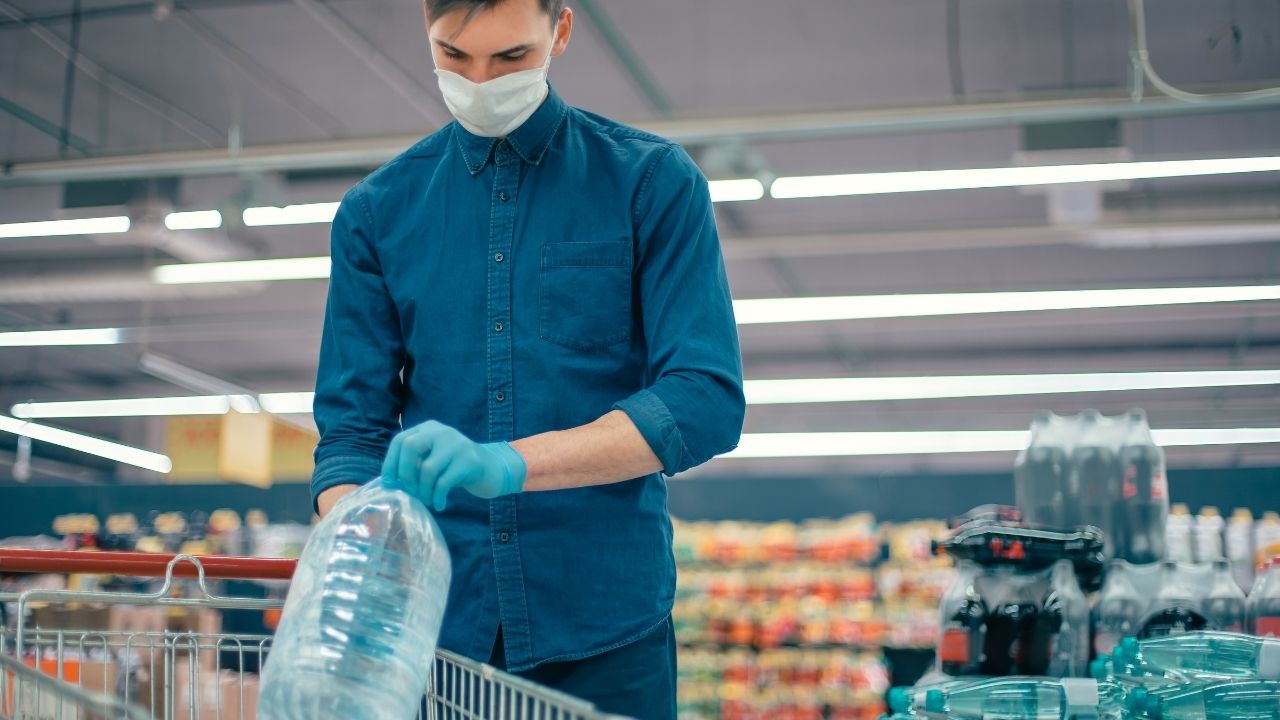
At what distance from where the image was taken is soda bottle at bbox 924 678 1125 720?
2.77m

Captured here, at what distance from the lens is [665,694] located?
168 cm

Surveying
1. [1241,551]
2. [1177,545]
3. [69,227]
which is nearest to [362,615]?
[1177,545]

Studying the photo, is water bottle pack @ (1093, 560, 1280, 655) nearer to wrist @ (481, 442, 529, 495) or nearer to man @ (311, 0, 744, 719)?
man @ (311, 0, 744, 719)

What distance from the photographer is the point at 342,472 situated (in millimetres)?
1660

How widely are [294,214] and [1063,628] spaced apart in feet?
18.4

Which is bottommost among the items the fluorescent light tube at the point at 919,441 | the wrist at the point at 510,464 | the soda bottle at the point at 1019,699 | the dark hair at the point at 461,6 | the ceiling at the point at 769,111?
the soda bottle at the point at 1019,699

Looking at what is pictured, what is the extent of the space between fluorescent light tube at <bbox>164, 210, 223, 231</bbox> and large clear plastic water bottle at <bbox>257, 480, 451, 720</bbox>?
682 cm

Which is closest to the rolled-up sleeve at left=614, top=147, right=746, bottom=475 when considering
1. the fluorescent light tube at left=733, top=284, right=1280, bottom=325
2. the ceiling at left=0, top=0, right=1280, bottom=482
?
the ceiling at left=0, top=0, right=1280, bottom=482

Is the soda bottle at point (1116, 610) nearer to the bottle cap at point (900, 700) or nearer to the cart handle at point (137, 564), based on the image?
the bottle cap at point (900, 700)

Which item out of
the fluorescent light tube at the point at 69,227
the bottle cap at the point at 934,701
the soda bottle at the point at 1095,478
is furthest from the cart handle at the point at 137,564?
the fluorescent light tube at the point at 69,227

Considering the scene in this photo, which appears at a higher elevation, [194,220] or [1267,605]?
[194,220]

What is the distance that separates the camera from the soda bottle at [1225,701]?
268 cm

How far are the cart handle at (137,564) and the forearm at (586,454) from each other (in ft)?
2.71

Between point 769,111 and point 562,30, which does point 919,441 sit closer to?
point 769,111
